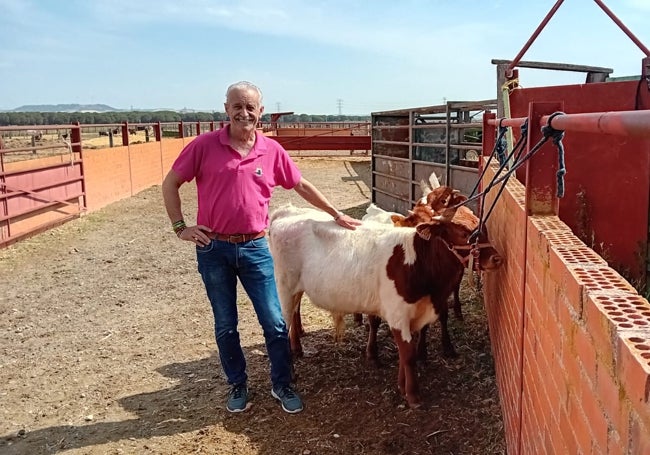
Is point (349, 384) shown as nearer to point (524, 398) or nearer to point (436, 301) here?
point (436, 301)

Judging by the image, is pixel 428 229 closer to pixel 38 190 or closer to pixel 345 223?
pixel 345 223

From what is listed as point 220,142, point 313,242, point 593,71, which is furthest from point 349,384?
point 593,71

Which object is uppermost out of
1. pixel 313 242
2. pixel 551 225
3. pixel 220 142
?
pixel 220 142

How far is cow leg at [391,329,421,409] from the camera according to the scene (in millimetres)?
3807

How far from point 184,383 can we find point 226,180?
170cm

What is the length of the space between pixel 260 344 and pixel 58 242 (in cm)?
561

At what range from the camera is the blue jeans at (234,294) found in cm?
368

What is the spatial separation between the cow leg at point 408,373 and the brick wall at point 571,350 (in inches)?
34.6

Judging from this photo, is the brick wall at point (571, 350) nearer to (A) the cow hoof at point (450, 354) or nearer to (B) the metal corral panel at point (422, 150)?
(A) the cow hoof at point (450, 354)

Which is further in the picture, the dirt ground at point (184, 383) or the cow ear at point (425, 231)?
the cow ear at point (425, 231)

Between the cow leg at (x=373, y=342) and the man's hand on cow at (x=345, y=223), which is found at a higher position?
the man's hand on cow at (x=345, y=223)

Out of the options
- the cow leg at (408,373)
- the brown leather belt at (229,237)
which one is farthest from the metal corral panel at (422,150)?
the brown leather belt at (229,237)

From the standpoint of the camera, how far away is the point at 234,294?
3.82 m

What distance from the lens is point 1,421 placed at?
3842mm
